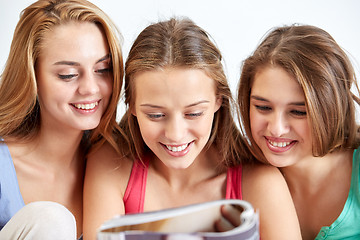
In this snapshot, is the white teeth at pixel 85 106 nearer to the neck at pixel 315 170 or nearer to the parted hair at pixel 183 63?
the parted hair at pixel 183 63

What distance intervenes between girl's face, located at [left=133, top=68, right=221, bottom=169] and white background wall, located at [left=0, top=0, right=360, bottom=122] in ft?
5.46

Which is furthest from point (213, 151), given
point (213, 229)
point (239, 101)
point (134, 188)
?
point (213, 229)

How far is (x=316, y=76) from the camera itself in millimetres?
1824

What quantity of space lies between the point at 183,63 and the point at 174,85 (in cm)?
9

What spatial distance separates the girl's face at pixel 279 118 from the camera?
5.98 feet

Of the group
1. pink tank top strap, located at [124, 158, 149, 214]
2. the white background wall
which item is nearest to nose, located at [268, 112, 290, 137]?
pink tank top strap, located at [124, 158, 149, 214]

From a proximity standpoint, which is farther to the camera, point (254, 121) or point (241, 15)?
point (241, 15)

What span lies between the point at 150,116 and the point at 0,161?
0.68 meters

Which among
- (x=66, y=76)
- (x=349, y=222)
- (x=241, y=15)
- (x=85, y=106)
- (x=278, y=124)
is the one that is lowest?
(x=349, y=222)

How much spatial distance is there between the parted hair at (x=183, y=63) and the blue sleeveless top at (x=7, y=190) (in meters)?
0.47

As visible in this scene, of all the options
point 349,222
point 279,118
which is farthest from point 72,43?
point 349,222

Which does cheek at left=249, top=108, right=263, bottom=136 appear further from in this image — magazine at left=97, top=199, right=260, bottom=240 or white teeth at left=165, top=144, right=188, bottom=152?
magazine at left=97, top=199, right=260, bottom=240

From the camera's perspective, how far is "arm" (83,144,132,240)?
1894 mm

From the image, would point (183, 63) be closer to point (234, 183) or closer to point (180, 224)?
point (234, 183)
